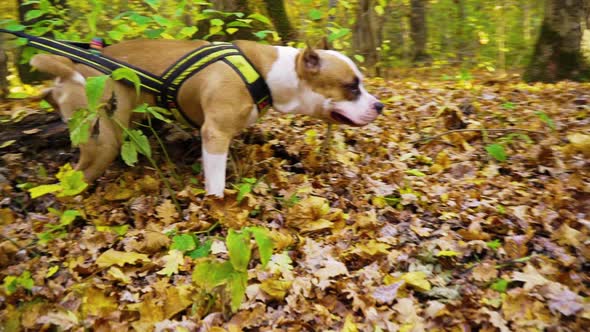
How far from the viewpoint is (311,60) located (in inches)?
148

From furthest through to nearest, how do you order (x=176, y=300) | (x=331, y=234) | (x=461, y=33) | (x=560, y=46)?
(x=461, y=33) → (x=560, y=46) → (x=331, y=234) → (x=176, y=300)

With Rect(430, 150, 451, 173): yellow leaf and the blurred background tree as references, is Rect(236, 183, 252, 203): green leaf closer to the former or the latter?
the blurred background tree

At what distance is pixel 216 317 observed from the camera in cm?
245

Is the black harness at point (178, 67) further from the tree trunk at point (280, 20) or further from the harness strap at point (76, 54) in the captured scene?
the tree trunk at point (280, 20)

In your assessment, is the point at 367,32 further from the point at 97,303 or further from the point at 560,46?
the point at 97,303

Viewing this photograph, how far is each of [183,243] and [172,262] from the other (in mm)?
175

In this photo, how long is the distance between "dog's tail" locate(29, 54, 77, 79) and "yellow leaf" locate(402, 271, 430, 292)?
2860mm

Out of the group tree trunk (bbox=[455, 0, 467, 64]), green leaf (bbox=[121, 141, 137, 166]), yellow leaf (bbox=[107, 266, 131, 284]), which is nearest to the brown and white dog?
green leaf (bbox=[121, 141, 137, 166])

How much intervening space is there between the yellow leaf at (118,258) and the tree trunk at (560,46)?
7.29 m

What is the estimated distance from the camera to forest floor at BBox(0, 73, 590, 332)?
8.11 feet

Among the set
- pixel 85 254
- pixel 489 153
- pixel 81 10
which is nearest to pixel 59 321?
pixel 85 254

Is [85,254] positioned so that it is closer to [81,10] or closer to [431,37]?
[81,10]

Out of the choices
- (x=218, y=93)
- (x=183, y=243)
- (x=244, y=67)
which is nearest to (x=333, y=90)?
(x=244, y=67)

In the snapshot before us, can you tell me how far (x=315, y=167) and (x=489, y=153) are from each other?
1692mm
